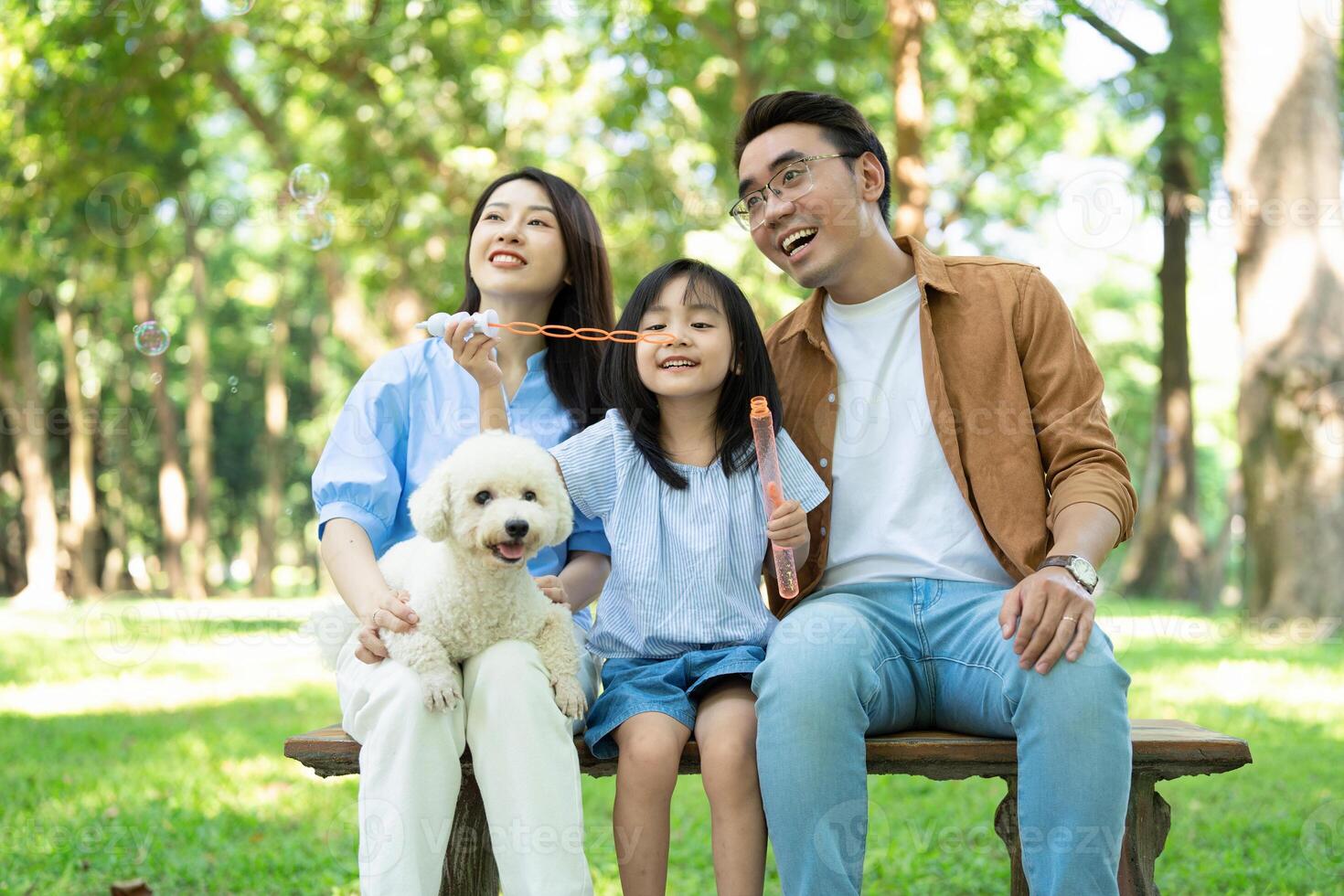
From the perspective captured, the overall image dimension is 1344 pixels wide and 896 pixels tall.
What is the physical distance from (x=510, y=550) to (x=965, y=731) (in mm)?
1160

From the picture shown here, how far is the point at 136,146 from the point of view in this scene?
630 inches

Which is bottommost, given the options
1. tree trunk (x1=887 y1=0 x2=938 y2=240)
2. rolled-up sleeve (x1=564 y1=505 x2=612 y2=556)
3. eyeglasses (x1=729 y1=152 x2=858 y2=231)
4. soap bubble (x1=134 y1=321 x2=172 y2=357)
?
rolled-up sleeve (x1=564 y1=505 x2=612 y2=556)

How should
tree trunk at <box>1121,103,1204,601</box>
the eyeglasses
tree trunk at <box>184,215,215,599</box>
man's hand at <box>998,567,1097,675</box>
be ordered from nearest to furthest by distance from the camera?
man's hand at <box>998,567,1097,675</box> < the eyeglasses < tree trunk at <box>1121,103,1204,601</box> < tree trunk at <box>184,215,215,599</box>

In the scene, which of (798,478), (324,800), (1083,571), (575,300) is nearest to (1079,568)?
(1083,571)

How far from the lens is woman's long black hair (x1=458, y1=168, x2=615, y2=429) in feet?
11.9

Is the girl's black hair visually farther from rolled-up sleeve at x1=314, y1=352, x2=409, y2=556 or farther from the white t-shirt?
rolled-up sleeve at x1=314, y1=352, x2=409, y2=556

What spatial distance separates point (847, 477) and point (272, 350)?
938 inches

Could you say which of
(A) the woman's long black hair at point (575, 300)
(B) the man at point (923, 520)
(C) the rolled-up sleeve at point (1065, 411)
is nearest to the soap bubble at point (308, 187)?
(A) the woman's long black hair at point (575, 300)

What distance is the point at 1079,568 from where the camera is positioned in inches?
111

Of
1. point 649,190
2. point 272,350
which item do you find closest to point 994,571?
point 649,190

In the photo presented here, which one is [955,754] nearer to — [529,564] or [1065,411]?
[1065,411]

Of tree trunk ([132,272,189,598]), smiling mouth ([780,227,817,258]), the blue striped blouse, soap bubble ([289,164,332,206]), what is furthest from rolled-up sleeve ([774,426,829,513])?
tree trunk ([132,272,189,598])

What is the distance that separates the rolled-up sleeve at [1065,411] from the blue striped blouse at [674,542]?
1.99ft

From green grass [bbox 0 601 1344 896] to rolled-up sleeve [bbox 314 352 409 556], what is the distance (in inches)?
20.9
